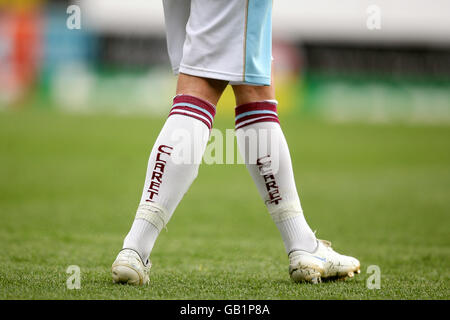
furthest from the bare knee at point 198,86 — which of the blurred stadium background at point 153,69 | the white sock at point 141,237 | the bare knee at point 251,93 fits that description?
the blurred stadium background at point 153,69

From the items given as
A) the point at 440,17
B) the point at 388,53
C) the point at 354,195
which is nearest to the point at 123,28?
the point at 388,53

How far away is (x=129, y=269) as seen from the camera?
1.91 meters

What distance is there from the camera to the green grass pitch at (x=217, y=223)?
2.02 meters

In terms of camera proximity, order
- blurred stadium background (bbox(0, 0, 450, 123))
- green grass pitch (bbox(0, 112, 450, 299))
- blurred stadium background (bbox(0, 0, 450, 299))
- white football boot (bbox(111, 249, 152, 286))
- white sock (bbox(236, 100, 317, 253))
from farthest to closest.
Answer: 1. blurred stadium background (bbox(0, 0, 450, 123))
2. blurred stadium background (bbox(0, 0, 450, 299))
3. white sock (bbox(236, 100, 317, 253))
4. green grass pitch (bbox(0, 112, 450, 299))
5. white football boot (bbox(111, 249, 152, 286))

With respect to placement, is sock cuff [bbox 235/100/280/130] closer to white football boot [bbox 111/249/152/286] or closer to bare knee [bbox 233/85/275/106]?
bare knee [bbox 233/85/275/106]

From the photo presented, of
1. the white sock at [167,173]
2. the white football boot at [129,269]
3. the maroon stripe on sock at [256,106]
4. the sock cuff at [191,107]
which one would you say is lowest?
the white football boot at [129,269]

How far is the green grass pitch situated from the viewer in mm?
2016

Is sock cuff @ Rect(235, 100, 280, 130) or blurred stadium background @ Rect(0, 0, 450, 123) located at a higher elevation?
blurred stadium background @ Rect(0, 0, 450, 123)

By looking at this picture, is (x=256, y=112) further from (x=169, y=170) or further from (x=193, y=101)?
(x=169, y=170)

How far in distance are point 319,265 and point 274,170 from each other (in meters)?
0.33

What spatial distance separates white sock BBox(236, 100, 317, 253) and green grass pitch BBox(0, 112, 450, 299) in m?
0.17

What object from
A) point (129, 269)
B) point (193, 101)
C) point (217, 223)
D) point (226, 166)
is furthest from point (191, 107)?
point (226, 166)

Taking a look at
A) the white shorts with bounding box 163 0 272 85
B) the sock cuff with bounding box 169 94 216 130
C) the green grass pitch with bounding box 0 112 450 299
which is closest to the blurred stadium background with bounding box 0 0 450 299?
the green grass pitch with bounding box 0 112 450 299

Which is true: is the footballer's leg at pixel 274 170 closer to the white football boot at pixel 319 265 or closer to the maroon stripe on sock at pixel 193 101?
the white football boot at pixel 319 265
